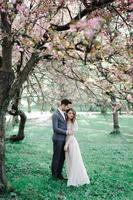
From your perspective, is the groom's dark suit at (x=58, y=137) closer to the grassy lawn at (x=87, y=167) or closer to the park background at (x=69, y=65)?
the grassy lawn at (x=87, y=167)

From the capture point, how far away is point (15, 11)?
30.9ft

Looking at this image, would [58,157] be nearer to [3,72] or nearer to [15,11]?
[3,72]

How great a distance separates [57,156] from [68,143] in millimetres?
599

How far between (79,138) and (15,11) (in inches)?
724

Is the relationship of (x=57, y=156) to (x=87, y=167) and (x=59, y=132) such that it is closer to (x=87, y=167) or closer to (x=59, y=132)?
(x=59, y=132)

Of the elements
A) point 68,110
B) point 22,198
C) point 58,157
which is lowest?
point 22,198

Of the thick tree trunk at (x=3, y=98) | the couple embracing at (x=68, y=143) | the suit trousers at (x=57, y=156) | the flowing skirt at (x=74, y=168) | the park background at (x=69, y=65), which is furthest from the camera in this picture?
the suit trousers at (x=57, y=156)

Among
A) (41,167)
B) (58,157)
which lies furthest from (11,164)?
(58,157)

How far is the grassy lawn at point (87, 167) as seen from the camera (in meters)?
11.6

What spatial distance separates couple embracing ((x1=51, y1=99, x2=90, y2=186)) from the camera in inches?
501

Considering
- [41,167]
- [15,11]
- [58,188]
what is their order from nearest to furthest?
[15,11] < [58,188] < [41,167]

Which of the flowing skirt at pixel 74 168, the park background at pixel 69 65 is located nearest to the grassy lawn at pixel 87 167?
the park background at pixel 69 65

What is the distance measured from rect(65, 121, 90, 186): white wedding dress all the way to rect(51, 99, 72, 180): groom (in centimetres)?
20

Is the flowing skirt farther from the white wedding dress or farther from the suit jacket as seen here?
the suit jacket
